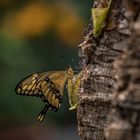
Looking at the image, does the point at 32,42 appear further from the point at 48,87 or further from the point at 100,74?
the point at 100,74

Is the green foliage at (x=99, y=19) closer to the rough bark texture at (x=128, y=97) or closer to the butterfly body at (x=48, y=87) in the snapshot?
the rough bark texture at (x=128, y=97)

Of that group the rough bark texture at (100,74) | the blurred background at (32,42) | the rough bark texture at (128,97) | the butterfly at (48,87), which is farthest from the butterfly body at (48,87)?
the blurred background at (32,42)

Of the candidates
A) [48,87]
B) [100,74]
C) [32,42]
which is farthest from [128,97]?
[32,42]

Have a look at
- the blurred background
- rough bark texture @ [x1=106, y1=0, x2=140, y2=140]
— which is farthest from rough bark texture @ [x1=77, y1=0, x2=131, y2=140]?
the blurred background

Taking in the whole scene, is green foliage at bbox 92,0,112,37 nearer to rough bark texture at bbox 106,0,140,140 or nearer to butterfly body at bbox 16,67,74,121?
rough bark texture at bbox 106,0,140,140

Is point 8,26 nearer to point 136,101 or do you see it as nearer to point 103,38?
point 103,38

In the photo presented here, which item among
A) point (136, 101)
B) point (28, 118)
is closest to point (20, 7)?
point (28, 118)

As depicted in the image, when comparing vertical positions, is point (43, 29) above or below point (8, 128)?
above
